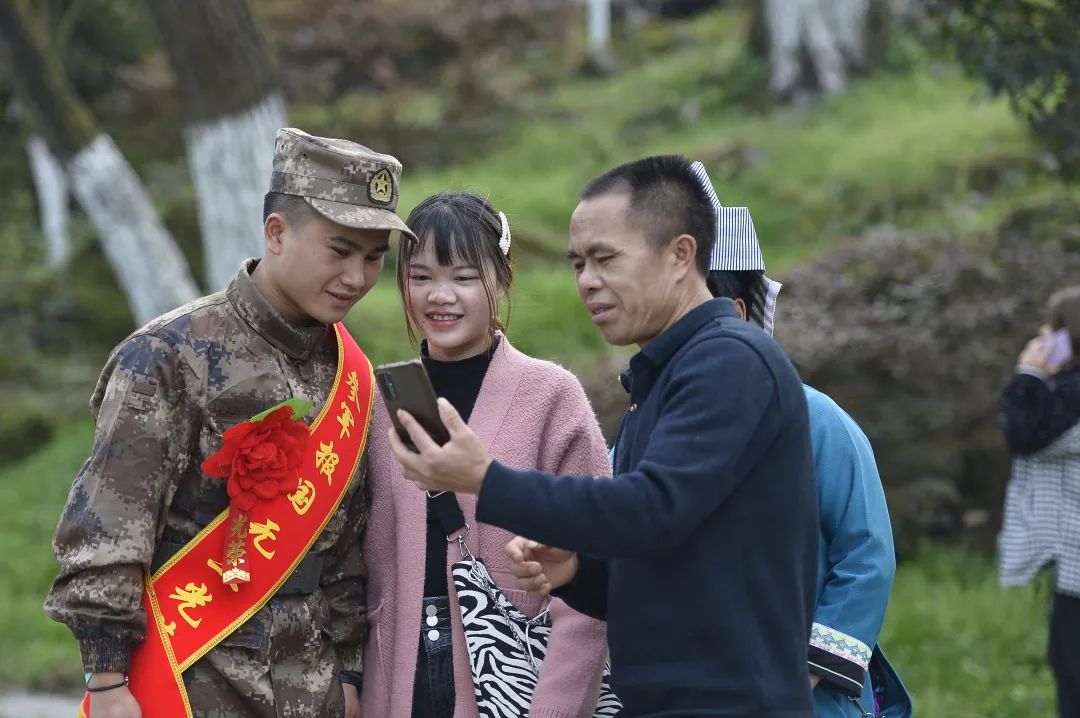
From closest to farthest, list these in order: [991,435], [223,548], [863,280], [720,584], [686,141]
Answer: [720,584], [223,548], [991,435], [863,280], [686,141]

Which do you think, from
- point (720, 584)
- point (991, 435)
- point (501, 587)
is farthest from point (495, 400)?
point (991, 435)

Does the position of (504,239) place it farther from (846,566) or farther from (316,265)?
(846,566)

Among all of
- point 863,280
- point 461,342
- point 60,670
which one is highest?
point 461,342

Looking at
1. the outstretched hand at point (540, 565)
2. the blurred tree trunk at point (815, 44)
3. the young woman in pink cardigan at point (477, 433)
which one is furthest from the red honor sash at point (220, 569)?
the blurred tree trunk at point (815, 44)

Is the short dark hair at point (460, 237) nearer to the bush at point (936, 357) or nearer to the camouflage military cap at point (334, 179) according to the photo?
the camouflage military cap at point (334, 179)

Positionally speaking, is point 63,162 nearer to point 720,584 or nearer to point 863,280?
point 863,280

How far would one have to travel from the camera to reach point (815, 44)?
14422 mm

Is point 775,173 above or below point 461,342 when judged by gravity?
below

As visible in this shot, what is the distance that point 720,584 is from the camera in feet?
8.14

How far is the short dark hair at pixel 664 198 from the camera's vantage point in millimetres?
2643

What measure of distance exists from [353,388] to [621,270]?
1.03 m

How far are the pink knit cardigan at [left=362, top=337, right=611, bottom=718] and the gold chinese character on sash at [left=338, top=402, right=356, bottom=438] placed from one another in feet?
0.41

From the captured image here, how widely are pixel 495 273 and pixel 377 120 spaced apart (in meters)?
12.8

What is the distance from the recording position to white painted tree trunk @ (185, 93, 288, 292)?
286 inches
